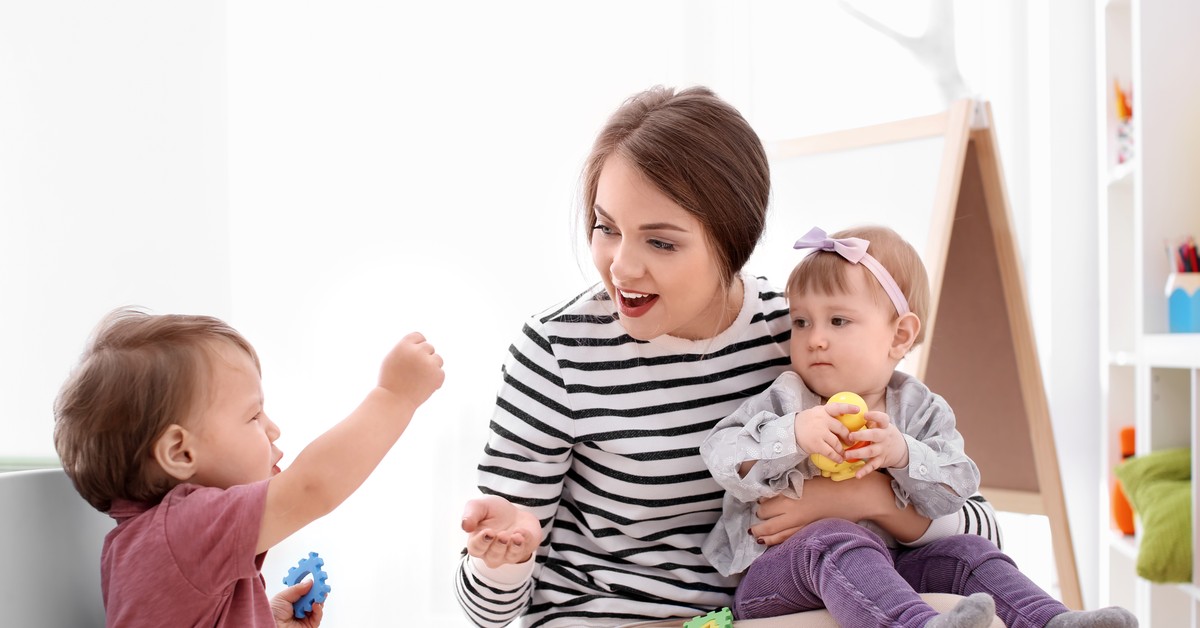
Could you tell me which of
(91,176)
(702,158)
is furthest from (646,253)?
(91,176)

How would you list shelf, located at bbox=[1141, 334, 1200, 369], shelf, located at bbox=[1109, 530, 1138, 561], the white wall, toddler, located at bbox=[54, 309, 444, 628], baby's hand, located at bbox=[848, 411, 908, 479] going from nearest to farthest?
toddler, located at bbox=[54, 309, 444, 628], baby's hand, located at bbox=[848, 411, 908, 479], shelf, located at bbox=[1141, 334, 1200, 369], shelf, located at bbox=[1109, 530, 1138, 561], the white wall

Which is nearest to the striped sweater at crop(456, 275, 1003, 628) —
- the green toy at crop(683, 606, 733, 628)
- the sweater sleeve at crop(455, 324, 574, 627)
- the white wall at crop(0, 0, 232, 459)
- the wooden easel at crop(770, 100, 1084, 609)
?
the sweater sleeve at crop(455, 324, 574, 627)

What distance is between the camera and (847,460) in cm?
121

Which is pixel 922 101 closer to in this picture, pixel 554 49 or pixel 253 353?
pixel 554 49

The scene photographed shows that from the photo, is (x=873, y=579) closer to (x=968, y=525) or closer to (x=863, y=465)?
(x=863, y=465)

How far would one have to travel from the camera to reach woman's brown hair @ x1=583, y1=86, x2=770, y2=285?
1.26 metres

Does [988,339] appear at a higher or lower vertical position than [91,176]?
lower

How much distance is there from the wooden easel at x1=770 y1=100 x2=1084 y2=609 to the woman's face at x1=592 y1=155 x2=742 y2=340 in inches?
37.1

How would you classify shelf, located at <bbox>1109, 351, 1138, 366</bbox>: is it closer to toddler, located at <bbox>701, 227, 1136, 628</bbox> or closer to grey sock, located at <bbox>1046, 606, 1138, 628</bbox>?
toddler, located at <bbox>701, 227, 1136, 628</bbox>

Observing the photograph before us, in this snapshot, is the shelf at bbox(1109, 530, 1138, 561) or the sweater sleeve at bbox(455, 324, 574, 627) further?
the shelf at bbox(1109, 530, 1138, 561)

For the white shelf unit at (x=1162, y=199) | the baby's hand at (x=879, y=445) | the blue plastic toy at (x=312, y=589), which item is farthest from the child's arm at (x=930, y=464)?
the white shelf unit at (x=1162, y=199)

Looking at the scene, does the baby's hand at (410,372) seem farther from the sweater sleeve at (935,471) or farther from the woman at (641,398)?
the sweater sleeve at (935,471)

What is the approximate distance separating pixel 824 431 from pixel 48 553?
89 centimetres

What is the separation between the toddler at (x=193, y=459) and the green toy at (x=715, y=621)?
472 mm
